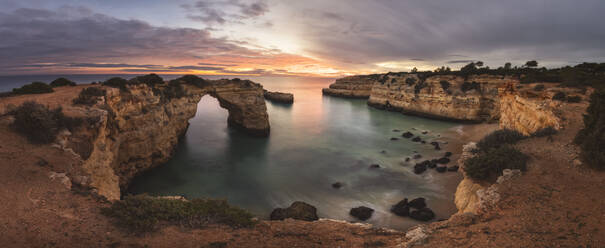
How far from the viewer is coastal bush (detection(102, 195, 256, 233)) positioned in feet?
16.1

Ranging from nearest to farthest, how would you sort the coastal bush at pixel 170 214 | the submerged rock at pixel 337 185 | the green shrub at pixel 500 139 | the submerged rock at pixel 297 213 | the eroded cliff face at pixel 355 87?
the coastal bush at pixel 170 214
the green shrub at pixel 500 139
the submerged rock at pixel 297 213
the submerged rock at pixel 337 185
the eroded cliff face at pixel 355 87

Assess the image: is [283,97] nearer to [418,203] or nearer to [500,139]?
[418,203]

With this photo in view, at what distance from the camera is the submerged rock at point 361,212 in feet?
37.2

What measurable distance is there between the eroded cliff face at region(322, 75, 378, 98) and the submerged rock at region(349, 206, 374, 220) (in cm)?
6072

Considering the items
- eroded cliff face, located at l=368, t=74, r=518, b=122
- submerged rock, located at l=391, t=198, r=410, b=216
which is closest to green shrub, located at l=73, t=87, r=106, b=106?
submerged rock, located at l=391, t=198, r=410, b=216

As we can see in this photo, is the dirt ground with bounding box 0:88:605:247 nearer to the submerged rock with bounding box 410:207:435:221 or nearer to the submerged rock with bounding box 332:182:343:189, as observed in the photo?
the submerged rock with bounding box 410:207:435:221

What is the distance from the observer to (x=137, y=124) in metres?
14.3

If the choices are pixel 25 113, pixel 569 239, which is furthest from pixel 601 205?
pixel 25 113

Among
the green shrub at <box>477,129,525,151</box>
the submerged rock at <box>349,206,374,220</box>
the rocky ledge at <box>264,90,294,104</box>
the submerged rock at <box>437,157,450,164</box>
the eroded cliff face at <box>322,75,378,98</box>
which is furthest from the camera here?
the eroded cliff face at <box>322,75,378,98</box>

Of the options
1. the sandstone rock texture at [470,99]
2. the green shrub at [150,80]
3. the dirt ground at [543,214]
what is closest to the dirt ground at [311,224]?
the dirt ground at [543,214]

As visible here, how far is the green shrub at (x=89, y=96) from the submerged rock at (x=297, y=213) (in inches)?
394

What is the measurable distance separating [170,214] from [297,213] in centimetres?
643

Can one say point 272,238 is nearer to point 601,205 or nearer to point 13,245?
point 13,245

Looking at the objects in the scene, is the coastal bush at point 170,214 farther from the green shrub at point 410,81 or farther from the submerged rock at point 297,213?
the green shrub at point 410,81
